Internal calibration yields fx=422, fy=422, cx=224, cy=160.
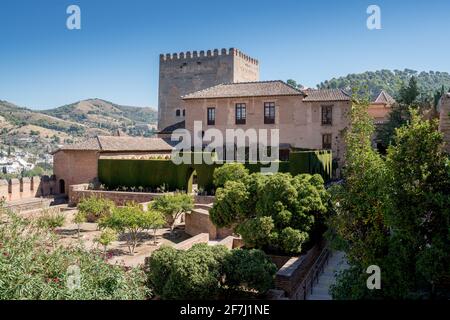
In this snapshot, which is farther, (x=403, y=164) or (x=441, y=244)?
(x=403, y=164)

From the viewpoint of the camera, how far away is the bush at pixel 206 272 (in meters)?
8.74

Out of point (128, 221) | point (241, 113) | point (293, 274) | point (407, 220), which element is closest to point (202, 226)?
point (128, 221)

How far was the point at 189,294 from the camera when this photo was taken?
869 centimetres

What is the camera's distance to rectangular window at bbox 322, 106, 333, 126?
101 feet

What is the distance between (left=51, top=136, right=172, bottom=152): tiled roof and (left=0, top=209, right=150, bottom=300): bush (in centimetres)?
1925

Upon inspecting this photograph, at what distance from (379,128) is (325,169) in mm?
9117

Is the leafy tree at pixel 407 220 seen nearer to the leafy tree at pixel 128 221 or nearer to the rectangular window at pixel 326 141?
the leafy tree at pixel 128 221

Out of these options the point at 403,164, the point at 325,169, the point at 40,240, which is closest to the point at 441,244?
the point at 403,164

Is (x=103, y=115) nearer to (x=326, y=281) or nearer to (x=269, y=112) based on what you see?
(x=269, y=112)

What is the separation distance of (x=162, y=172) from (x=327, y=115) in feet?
42.3

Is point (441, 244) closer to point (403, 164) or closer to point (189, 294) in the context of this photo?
point (403, 164)

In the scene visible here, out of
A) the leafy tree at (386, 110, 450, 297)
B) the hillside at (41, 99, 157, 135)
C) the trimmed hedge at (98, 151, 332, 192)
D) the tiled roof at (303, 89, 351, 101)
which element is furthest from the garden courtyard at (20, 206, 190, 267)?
the hillside at (41, 99, 157, 135)

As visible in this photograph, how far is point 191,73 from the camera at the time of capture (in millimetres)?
44250
